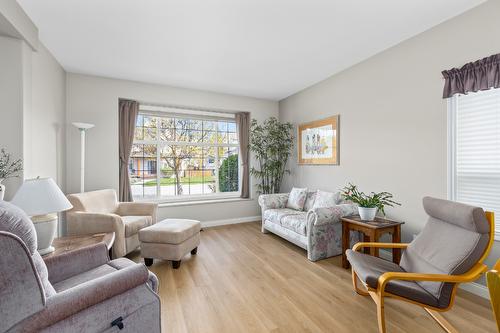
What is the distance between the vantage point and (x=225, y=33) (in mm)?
2590

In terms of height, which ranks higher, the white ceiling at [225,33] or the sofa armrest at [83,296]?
the white ceiling at [225,33]

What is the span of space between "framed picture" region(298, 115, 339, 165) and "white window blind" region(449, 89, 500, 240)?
60.9 inches

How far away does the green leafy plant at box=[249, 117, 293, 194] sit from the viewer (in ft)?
15.8

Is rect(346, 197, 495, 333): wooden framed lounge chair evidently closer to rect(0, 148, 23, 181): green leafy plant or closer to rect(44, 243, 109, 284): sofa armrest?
rect(44, 243, 109, 284): sofa armrest

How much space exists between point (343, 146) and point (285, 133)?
143 cm

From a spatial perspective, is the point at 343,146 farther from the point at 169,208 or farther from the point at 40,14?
the point at 40,14

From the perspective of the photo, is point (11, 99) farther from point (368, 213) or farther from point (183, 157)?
point (368, 213)

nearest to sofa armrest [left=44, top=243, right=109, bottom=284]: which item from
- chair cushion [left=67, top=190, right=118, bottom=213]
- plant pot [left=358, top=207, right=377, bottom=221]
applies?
chair cushion [left=67, top=190, right=118, bottom=213]

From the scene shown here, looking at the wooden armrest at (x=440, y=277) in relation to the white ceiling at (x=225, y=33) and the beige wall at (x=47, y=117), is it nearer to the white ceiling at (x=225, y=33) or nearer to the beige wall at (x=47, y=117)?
the white ceiling at (x=225, y=33)

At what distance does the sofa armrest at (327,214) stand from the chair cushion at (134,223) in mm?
2210

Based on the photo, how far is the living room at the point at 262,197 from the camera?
5.21ft

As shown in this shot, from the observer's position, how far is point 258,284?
7.91ft

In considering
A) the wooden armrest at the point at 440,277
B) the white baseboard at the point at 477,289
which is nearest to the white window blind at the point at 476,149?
the white baseboard at the point at 477,289

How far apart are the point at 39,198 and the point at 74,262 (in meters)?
0.59
